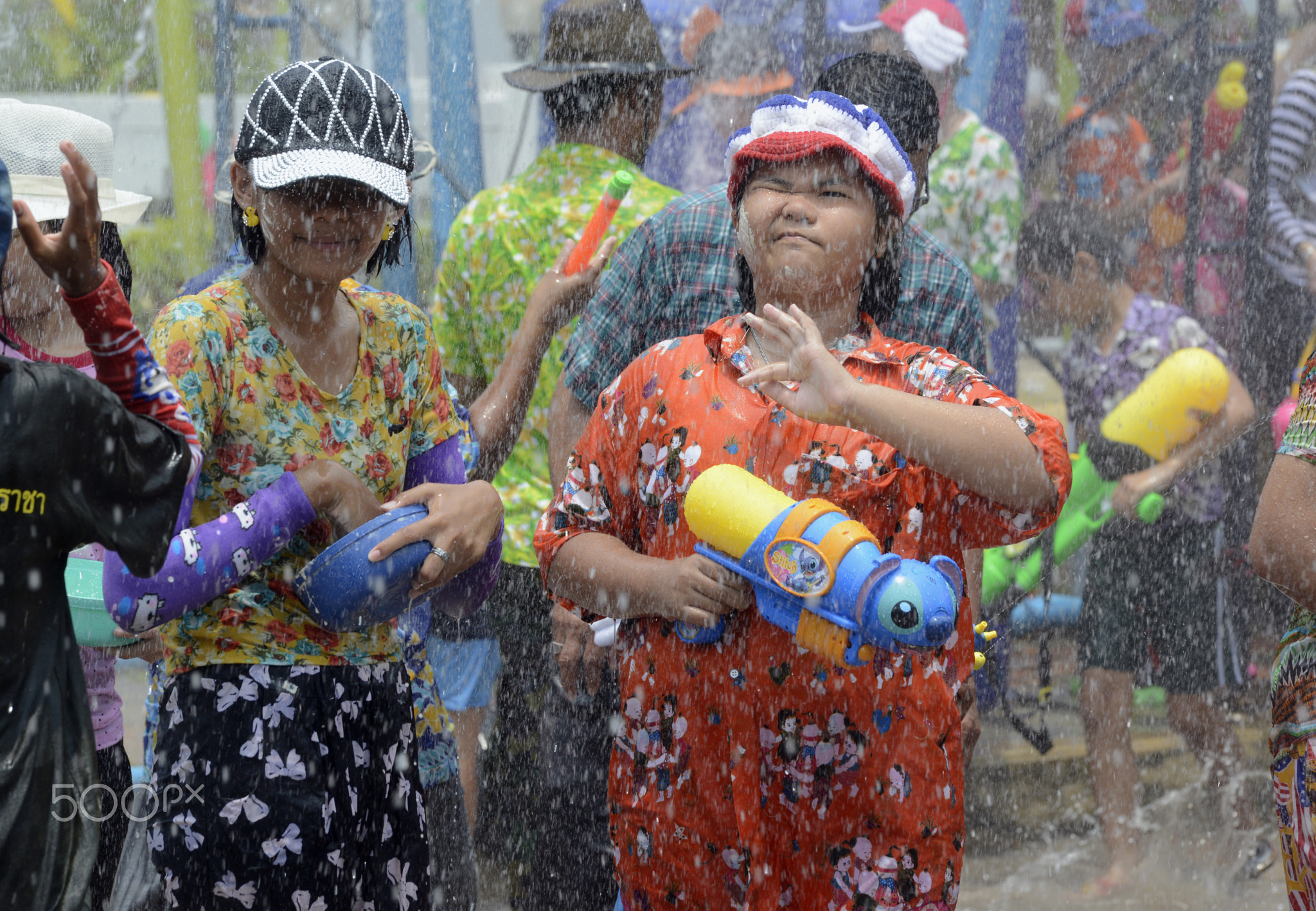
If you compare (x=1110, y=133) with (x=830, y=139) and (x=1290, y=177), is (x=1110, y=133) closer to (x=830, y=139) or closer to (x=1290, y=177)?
(x=1290, y=177)

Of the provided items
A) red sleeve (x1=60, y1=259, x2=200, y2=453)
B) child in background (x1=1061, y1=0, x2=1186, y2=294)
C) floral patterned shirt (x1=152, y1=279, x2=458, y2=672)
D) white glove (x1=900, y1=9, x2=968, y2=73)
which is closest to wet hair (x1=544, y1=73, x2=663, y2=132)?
floral patterned shirt (x1=152, y1=279, x2=458, y2=672)

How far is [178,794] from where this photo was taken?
232 cm

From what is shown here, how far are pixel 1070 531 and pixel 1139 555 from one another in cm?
40

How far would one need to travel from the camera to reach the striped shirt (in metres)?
6.09

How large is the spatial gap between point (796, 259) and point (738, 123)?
192 inches

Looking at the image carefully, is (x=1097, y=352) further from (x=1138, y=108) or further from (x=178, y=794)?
(x=1138, y=108)

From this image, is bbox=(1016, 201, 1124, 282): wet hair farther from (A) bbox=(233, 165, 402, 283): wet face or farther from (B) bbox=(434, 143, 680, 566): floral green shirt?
(A) bbox=(233, 165, 402, 283): wet face

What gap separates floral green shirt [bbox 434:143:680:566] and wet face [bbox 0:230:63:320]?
4.01 ft

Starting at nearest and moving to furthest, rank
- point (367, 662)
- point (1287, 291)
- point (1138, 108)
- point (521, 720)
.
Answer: point (367, 662) < point (521, 720) < point (1287, 291) < point (1138, 108)

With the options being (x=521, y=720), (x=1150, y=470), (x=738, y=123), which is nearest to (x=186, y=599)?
(x=521, y=720)

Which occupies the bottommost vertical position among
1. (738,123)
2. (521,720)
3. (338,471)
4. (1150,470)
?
(521,720)

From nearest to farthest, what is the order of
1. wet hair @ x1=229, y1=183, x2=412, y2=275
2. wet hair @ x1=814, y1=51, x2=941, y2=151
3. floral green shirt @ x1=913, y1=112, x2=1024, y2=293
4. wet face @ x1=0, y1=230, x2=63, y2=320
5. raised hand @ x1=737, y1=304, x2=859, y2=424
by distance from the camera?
raised hand @ x1=737, y1=304, x2=859, y2=424
wet hair @ x1=229, y1=183, x2=412, y2=275
wet face @ x1=0, y1=230, x2=63, y2=320
wet hair @ x1=814, y1=51, x2=941, y2=151
floral green shirt @ x1=913, y1=112, x2=1024, y2=293

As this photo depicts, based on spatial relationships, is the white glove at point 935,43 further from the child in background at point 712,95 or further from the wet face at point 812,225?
the wet face at point 812,225

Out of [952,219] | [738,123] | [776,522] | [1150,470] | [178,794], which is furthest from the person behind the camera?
[738,123]
